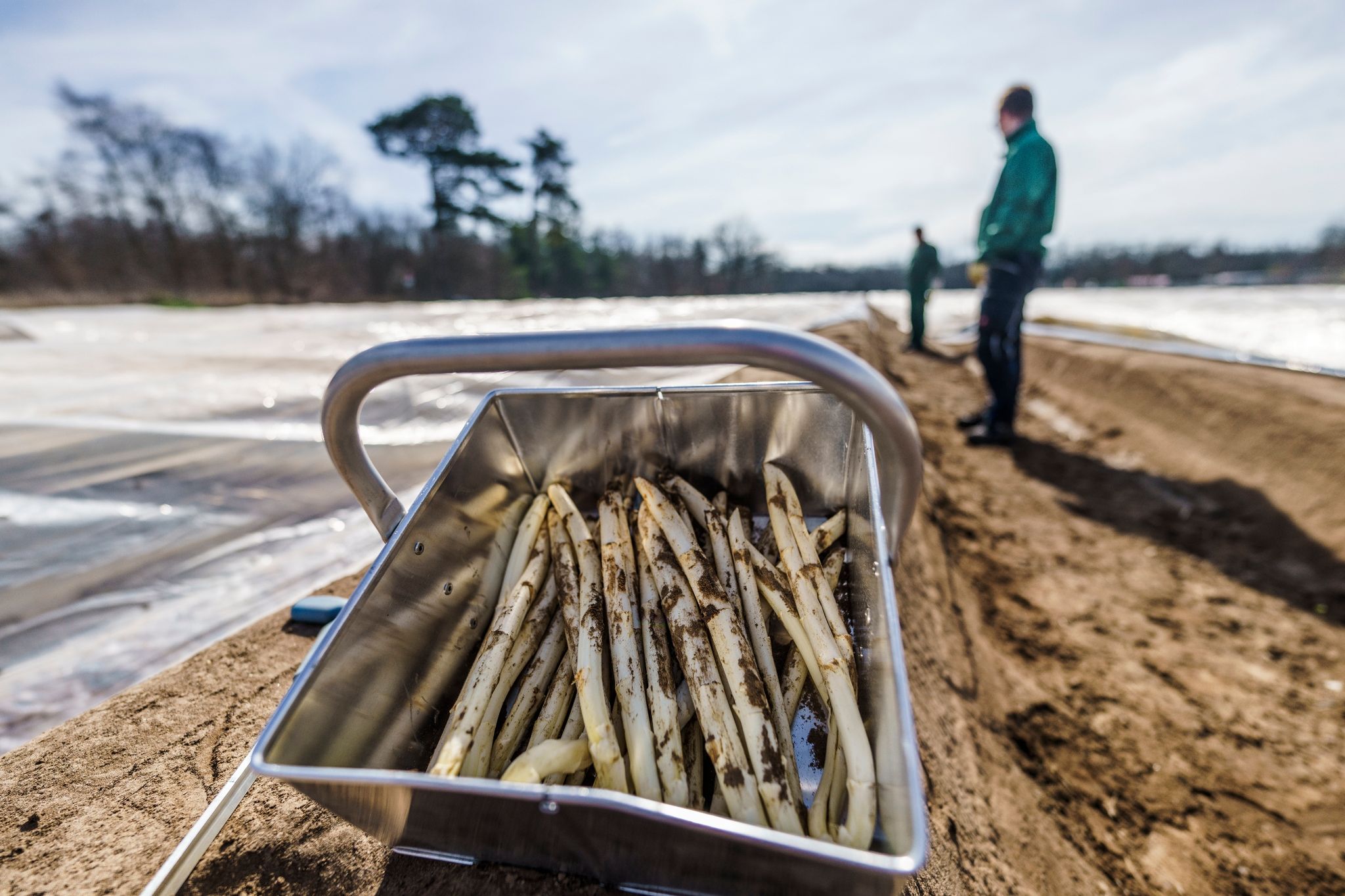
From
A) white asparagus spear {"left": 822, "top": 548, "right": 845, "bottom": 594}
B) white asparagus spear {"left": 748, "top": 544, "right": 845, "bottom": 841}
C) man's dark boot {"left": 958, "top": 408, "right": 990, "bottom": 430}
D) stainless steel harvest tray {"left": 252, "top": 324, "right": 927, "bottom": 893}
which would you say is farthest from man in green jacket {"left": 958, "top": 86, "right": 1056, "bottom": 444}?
white asparagus spear {"left": 748, "top": 544, "right": 845, "bottom": 841}

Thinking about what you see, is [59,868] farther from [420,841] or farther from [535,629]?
[535,629]

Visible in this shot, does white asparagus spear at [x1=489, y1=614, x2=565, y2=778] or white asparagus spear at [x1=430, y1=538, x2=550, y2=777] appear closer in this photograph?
white asparagus spear at [x1=430, y1=538, x2=550, y2=777]

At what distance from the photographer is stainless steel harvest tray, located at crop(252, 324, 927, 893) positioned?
0.83 m

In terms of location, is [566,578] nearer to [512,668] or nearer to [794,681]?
[512,668]

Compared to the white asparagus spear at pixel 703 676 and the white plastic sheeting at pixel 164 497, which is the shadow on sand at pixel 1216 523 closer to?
the white plastic sheeting at pixel 164 497

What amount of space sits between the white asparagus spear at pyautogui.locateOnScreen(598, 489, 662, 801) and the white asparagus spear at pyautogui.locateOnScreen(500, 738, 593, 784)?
0.31 feet

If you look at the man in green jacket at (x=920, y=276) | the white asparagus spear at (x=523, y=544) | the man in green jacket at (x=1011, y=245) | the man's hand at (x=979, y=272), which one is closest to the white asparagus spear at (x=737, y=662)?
the white asparagus spear at (x=523, y=544)

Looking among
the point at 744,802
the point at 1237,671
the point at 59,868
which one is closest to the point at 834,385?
the point at 744,802

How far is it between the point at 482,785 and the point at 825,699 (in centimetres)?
74

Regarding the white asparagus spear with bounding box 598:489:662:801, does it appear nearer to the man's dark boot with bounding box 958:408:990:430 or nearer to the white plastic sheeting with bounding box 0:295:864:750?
the white plastic sheeting with bounding box 0:295:864:750

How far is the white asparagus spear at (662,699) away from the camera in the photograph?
1066 mm

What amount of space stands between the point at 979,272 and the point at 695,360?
18.6 feet

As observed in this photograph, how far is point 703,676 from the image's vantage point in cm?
119

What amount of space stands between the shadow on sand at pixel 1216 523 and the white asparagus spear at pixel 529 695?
4.07 metres
